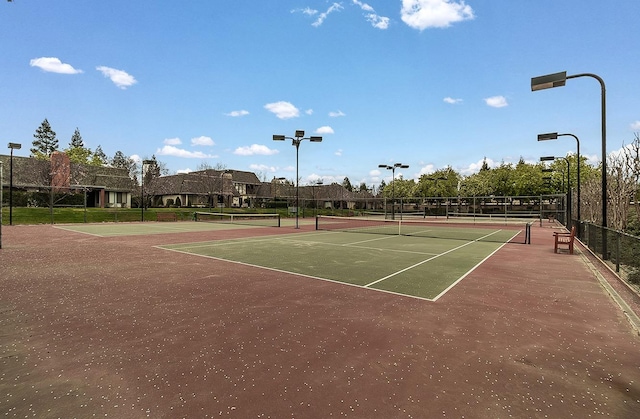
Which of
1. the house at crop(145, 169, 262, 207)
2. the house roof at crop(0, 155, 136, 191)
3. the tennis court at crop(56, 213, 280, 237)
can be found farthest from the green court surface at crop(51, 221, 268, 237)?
the house at crop(145, 169, 262, 207)

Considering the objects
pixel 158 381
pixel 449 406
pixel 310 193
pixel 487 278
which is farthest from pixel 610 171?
pixel 310 193

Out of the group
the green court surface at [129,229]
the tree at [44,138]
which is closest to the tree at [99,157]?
the tree at [44,138]

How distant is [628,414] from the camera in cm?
333

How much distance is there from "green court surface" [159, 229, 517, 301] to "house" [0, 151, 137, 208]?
123 ft

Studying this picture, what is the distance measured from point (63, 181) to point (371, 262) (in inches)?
2127

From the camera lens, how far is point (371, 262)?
1180 cm

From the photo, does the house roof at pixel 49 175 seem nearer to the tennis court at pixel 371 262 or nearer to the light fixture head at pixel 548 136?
the tennis court at pixel 371 262

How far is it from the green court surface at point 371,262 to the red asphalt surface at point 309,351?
2.54 ft

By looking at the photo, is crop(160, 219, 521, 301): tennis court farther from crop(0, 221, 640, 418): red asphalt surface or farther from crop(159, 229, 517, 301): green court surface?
crop(0, 221, 640, 418): red asphalt surface

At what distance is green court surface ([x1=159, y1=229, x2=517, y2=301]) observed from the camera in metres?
8.63

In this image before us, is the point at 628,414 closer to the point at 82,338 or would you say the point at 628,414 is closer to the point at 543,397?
the point at 543,397

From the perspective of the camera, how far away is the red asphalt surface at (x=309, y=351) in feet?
11.3

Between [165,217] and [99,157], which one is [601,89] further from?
[99,157]

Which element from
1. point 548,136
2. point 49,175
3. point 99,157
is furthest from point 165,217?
point 99,157
